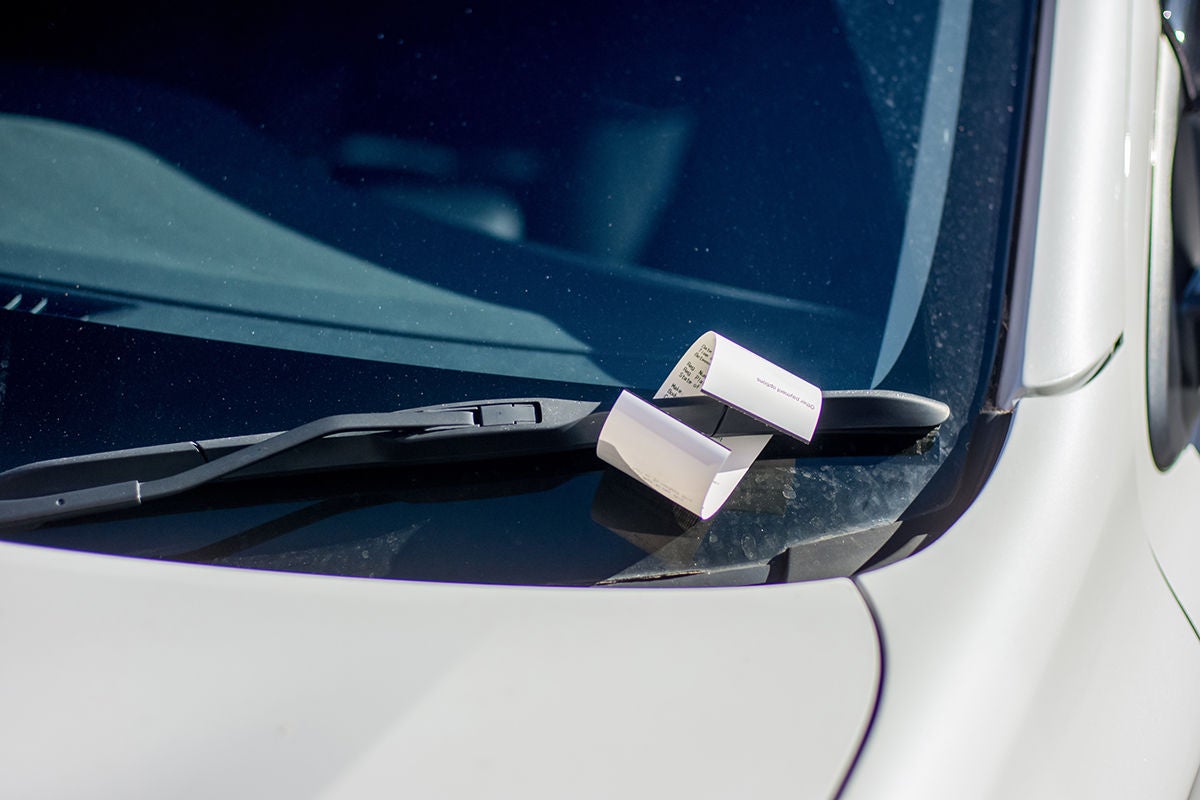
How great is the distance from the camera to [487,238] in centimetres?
132

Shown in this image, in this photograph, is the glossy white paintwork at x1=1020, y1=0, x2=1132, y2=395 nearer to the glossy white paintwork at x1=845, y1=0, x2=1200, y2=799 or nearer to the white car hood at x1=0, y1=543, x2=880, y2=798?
the glossy white paintwork at x1=845, y1=0, x2=1200, y2=799

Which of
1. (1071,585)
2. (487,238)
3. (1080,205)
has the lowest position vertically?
(1071,585)

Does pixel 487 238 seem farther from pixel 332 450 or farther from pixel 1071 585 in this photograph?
pixel 1071 585

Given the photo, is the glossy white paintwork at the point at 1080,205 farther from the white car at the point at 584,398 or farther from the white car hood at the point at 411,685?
the white car hood at the point at 411,685

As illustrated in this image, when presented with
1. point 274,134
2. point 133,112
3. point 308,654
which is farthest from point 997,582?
point 133,112

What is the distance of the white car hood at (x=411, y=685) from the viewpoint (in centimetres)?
90

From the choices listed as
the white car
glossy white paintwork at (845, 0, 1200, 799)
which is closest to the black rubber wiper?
the white car

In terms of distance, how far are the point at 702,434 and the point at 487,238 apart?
0.42m

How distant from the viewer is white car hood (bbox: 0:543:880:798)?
2.94 feet

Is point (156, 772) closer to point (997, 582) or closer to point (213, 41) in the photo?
point (997, 582)

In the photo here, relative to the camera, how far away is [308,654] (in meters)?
0.97

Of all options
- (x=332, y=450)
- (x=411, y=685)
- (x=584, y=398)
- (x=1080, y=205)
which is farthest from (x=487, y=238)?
(x=1080, y=205)

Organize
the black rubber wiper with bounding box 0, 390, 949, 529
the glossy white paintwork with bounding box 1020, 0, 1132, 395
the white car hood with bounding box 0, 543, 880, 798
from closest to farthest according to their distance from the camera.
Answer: the white car hood with bounding box 0, 543, 880, 798
the black rubber wiper with bounding box 0, 390, 949, 529
the glossy white paintwork with bounding box 1020, 0, 1132, 395

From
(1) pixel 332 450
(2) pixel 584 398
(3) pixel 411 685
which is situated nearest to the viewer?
(3) pixel 411 685
